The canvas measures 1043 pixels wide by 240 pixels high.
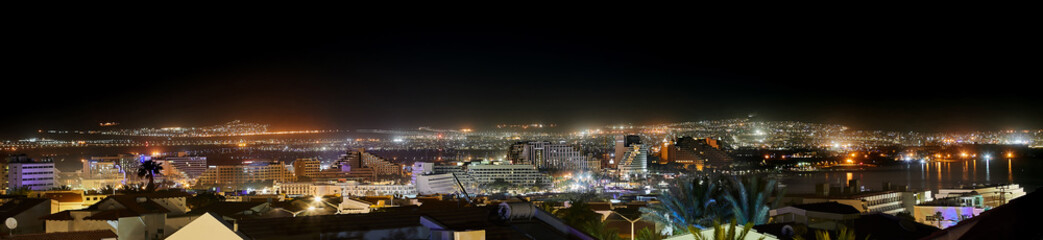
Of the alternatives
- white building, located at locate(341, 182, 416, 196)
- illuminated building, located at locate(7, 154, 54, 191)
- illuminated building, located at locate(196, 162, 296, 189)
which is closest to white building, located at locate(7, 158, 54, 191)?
illuminated building, located at locate(7, 154, 54, 191)

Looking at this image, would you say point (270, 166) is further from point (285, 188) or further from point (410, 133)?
point (410, 133)

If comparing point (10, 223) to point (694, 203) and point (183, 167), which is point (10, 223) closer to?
point (694, 203)

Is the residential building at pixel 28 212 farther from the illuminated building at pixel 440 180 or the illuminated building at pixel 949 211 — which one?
the illuminated building at pixel 440 180

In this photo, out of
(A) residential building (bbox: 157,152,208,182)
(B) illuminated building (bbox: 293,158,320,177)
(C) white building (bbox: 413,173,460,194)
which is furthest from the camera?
(A) residential building (bbox: 157,152,208,182)

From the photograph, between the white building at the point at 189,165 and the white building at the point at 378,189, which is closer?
the white building at the point at 378,189

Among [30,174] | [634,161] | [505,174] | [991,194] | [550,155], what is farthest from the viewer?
[550,155]

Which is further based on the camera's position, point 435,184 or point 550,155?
point 550,155

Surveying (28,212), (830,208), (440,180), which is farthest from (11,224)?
(440,180)

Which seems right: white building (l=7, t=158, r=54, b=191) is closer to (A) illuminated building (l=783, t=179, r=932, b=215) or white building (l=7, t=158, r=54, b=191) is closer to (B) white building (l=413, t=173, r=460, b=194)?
(B) white building (l=413, t=173, r=460, b=194)

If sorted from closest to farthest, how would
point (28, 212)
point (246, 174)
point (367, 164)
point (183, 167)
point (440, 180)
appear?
point (28, 212), point (440, 180), point (246, 174), point (367, 164), point (183, 167)

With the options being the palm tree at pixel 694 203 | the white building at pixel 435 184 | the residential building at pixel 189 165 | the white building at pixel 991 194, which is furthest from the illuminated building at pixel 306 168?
the palm tree at pixel 694 203

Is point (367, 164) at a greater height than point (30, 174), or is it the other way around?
point (30, 174)
